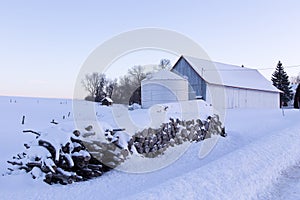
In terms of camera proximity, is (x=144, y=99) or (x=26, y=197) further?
(x=144, y=99)

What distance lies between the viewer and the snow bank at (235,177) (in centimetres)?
479

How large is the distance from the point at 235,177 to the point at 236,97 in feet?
79.8

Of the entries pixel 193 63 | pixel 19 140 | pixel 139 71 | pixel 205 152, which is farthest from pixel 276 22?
pixel 139 71

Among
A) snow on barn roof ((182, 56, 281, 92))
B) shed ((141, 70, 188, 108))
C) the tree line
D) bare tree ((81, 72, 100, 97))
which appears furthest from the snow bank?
bare tree ((81, 72, 100, 97))

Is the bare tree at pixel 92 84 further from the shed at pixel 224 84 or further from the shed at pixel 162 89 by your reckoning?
the shed at pixel 224 84

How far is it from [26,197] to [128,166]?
11.0 ft

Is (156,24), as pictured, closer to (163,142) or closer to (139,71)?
(163,142)

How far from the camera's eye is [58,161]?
7242mm

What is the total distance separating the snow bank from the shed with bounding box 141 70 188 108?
13839mm

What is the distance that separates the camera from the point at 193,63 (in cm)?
2842

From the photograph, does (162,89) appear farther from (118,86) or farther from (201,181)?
(201,181)

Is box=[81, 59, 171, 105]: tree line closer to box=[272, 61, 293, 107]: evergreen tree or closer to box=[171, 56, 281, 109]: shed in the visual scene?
box=[171, 56, 281, 109]: shed

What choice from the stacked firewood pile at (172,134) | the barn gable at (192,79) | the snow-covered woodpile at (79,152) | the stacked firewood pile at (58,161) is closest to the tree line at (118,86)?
the barn gable at (192,79)

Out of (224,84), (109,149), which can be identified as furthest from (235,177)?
(224,84)
